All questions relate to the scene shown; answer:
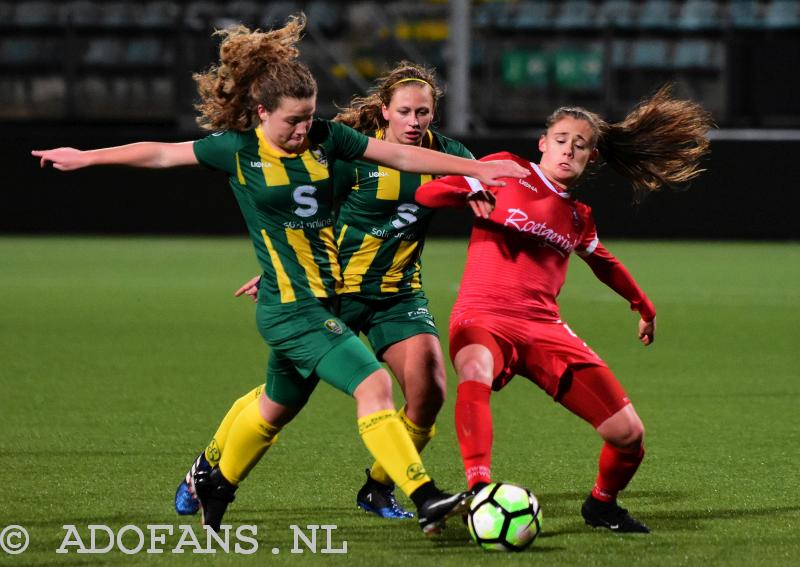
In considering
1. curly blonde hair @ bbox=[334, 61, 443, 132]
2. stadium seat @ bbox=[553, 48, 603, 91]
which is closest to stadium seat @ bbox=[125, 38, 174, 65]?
stadium seat @ bbox=[553, 48, 603, 91]

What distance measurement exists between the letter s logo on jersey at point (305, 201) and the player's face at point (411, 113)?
0.63 meters

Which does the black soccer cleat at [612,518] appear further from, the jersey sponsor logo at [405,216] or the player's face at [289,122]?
the player's face at [289,122]

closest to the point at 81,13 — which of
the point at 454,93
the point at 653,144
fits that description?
the point at 454,93

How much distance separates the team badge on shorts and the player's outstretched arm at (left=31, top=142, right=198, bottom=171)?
70 cm

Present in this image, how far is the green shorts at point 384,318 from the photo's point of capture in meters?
5.18

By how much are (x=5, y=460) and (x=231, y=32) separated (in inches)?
88.8

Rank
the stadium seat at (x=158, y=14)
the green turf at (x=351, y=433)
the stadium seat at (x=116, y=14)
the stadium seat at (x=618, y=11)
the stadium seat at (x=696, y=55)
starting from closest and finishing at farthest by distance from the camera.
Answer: the green turf at (x=351, y=433)
the stadium seat at (x=696, y=55)
the stadium seat at (x=158, y=14)
the stadium seat at (x=618, y=11)
the stadium seat at (x=116, y=14)

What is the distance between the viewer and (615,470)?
15.8 feet

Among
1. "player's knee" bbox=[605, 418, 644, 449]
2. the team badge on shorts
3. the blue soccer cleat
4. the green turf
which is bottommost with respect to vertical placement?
the green turf

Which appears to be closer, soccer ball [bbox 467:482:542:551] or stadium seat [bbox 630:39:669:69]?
soccer ball [bbox 467:482:542:551]

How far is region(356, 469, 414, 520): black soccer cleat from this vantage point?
5090 mm

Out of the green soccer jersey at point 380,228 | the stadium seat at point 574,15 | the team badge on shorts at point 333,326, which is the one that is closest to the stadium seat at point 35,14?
the stadium seat at point 574,15

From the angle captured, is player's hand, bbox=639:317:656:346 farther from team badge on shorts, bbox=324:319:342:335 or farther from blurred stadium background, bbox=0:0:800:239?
blurred stadium background, bbox=0:0:800:239
